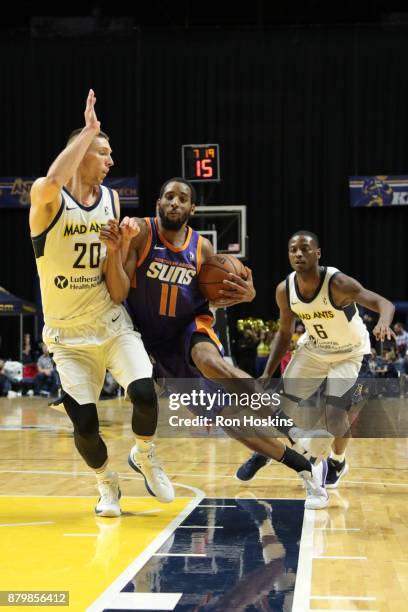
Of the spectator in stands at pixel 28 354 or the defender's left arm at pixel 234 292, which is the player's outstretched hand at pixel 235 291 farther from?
the spectator in stands at pixel 28 354

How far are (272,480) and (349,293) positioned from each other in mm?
1622

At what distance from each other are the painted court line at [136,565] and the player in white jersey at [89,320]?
28 cm

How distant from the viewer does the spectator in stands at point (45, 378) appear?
57.3ft

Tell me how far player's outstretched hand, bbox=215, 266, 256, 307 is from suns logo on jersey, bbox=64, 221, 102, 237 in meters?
0.82

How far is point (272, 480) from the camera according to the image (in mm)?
6793

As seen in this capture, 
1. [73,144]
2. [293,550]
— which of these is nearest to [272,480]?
[293,550]

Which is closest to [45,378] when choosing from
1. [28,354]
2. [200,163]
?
[28,354]

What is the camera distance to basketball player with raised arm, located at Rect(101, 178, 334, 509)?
17.0 feet

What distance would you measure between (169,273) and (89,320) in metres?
0.58

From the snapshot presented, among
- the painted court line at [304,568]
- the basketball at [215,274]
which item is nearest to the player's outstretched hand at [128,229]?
the basketball at [215,274]

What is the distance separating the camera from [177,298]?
205 inches

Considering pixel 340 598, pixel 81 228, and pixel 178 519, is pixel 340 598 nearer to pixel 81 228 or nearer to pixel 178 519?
pixel 178 519

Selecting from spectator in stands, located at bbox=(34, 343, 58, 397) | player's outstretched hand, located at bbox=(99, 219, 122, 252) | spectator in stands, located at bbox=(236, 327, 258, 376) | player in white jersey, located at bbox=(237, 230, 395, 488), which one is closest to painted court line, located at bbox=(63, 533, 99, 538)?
player's outstretched hand, located at bbox=(99, 219, 122, 252)

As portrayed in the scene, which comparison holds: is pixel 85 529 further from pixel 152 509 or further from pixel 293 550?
pixel 293 550
